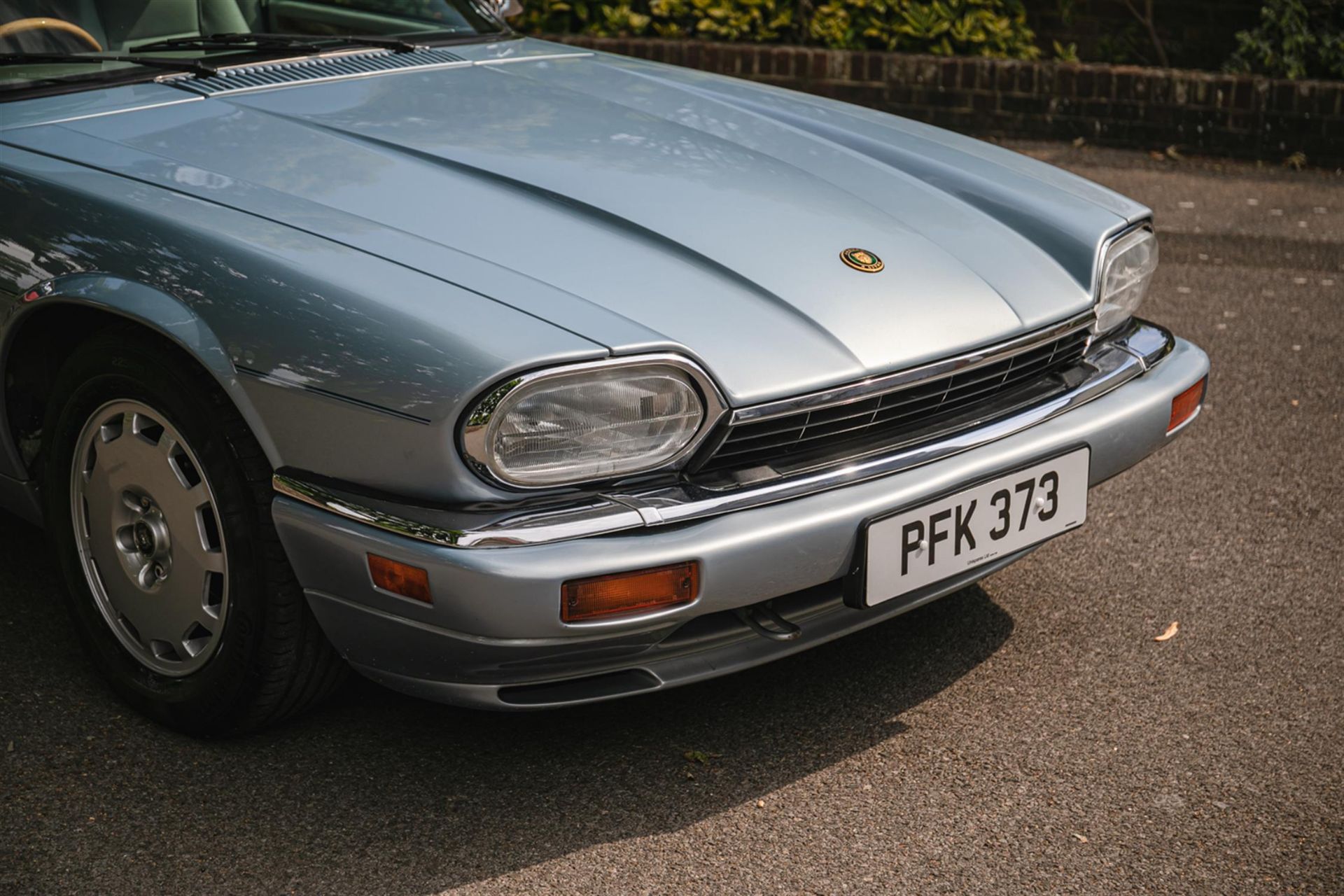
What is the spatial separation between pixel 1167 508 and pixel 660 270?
69.9 inches

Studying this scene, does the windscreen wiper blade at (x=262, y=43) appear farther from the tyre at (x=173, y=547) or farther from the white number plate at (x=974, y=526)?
the white number plate at (x=974, y=526)

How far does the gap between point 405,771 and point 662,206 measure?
1.08 m

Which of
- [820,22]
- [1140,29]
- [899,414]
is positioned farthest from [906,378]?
[1140,29]

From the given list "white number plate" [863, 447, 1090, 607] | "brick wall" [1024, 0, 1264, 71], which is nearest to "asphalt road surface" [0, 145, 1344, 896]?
"white number plate" [863, 447, 1090, 607]

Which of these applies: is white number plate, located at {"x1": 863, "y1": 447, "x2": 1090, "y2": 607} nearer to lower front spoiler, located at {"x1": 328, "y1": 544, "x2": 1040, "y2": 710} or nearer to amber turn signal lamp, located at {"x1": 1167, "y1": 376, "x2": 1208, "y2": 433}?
lower front spoiler, located at {"x1": 328, "y1": 544, "x2": 1040, "y2": 710}

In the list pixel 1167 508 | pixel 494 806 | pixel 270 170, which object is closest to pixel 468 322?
pixel 270 170

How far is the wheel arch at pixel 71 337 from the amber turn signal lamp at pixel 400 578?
0.25 m

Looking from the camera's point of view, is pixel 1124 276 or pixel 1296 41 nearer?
pixel 1124 276

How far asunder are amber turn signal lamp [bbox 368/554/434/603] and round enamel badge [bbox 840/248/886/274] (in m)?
0.93

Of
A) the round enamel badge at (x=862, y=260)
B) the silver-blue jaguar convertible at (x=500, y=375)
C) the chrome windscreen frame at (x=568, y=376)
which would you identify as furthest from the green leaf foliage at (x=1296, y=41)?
the chrome windscreen frame at (x=568, y=376)

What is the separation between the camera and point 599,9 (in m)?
7.81

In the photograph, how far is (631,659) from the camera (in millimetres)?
2057

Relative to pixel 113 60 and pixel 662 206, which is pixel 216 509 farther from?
pixel 113 60

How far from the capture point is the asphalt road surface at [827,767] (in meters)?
2.08
